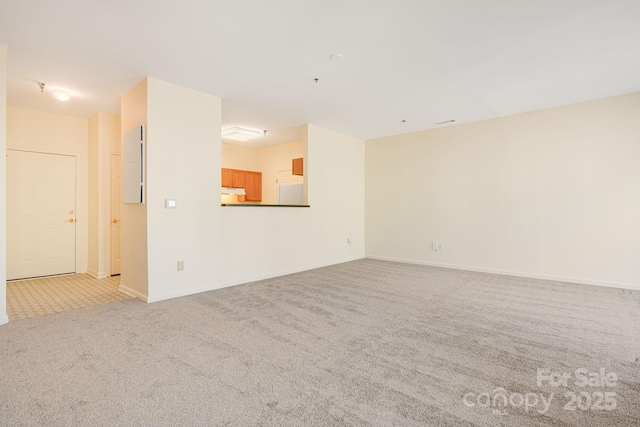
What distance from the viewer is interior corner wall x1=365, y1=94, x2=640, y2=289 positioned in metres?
4.11

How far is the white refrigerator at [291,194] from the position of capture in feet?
19.1

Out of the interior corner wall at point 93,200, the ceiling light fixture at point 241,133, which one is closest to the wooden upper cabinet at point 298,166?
the ceiling light fixture at point 241,133

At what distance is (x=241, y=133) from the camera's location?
584 cm

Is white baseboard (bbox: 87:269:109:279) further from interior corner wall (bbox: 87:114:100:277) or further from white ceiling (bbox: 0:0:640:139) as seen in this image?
white ceiling (bbox: 0:0:640:139)

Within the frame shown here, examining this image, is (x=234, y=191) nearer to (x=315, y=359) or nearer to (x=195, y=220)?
(x=195, y=220)

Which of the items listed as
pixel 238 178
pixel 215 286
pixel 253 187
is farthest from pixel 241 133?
pixel 215 286

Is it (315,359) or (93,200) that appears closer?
(315,359)

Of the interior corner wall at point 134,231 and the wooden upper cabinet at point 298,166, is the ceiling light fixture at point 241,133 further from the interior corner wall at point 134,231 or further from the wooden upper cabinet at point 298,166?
the interior corner wall at point 134,231

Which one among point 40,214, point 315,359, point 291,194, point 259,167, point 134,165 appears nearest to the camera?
point 315,359

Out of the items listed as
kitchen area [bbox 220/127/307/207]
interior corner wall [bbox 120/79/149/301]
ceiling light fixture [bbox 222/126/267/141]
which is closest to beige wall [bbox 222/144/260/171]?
kitchen area [bbox 220/127/307/207]

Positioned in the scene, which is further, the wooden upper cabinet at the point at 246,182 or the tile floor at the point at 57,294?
the wooden upper cabinet at the point at 246,182

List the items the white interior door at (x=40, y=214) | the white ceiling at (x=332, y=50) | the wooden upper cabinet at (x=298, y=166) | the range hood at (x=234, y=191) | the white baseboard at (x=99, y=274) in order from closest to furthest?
the white ceiling at (x=332, y=50), the white interior door at (x=40, y=214), the white baseboard at (x=99, y=274), the wooden upper cabinet at (x=298, y=166), the range hood at (x=234, y=191)

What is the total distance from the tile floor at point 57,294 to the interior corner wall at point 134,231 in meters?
0.23

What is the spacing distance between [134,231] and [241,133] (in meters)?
2.87
